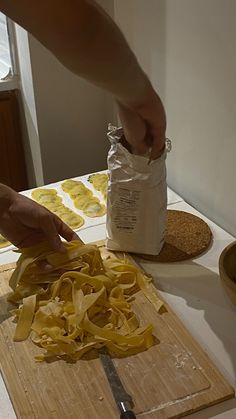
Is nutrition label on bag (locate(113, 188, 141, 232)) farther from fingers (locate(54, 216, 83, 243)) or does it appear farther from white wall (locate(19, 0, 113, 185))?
white wall (locate(19, 0, 113, 185))

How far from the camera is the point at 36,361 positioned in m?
0.80

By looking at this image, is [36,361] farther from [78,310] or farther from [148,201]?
[148,201]

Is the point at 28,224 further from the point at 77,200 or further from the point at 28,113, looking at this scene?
the point at 28,113

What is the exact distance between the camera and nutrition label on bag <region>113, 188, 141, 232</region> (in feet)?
3.26

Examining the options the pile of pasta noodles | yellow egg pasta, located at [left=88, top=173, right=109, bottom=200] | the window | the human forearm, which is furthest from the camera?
the window

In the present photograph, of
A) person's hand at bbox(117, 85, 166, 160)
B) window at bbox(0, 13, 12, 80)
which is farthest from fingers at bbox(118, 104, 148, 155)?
window at bbox(0, 13, 12, 80)

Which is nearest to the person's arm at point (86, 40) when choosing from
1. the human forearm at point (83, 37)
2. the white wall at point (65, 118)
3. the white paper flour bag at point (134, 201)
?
the human forearm at point (83, 37)

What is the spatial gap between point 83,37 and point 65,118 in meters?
1.04

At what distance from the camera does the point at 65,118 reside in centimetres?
172

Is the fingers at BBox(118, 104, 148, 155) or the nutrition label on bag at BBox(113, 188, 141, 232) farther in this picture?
the nutrition label on bag at BBox(113, 188, 141, 232)

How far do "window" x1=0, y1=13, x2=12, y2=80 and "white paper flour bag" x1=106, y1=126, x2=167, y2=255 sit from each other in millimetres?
947

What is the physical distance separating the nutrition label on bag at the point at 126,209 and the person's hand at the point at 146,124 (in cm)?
8

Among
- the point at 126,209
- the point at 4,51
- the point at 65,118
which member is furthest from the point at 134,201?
the point at 4,51

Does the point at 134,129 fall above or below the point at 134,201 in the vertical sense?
above
